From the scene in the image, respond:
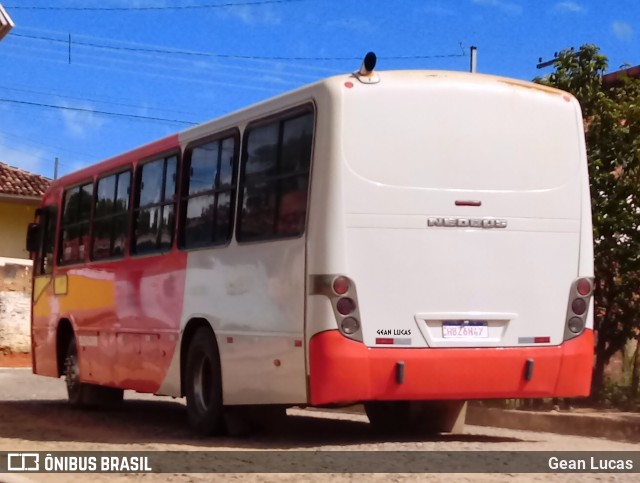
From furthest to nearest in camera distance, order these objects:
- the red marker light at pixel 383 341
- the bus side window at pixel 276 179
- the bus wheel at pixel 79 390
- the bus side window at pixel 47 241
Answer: the bus side window at pixel 47 241
the bus wheel at pixel 79 390
the bus side window at pixel 276 179
the red marker light at pixel 383 341

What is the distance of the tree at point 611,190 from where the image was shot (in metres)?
18.0

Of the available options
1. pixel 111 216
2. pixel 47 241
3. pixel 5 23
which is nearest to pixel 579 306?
pixel 111 216

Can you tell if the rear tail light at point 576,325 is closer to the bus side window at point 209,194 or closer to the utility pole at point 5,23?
the bus side window at point 209,194

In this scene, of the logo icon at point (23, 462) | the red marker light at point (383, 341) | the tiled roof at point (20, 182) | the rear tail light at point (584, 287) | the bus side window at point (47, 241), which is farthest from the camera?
the tiled roof at point (20, 182)

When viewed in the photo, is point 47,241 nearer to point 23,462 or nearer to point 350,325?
point 23,462

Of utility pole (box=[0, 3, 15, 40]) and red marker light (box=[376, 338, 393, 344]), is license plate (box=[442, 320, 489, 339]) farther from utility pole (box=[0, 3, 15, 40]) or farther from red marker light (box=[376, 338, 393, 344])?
utility pole (box=[0, 3, 15, 40])

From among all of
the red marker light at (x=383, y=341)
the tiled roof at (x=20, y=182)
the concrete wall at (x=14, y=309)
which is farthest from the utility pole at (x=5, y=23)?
the tiled roof at (x=20, y=182)

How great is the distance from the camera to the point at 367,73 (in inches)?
443

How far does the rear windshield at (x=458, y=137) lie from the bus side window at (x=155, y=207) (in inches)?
131

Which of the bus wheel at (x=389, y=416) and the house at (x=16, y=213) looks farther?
the house at (x=16, y=213)

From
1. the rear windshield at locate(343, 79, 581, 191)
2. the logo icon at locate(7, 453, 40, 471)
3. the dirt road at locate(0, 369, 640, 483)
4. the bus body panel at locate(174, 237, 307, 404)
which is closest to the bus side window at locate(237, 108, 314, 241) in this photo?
the bus body panel at locate(174, 237, 307, 404)

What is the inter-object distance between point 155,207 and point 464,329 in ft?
14.8

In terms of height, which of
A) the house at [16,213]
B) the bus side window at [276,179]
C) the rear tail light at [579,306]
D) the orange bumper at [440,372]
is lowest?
the orange bumper at [440,372]

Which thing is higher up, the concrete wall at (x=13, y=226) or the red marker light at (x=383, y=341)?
the concrete wall at (x=13, y=226)
